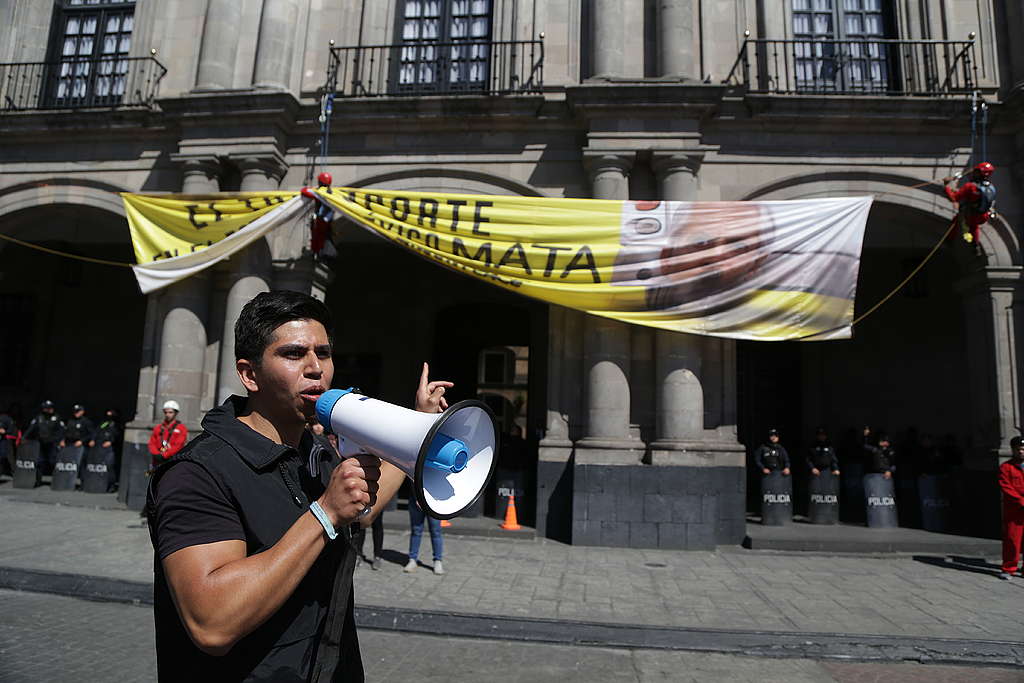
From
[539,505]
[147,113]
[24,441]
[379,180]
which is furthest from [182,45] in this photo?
[539,505]

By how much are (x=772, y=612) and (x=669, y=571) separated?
1829 mm

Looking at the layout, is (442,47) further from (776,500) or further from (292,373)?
(292,373)

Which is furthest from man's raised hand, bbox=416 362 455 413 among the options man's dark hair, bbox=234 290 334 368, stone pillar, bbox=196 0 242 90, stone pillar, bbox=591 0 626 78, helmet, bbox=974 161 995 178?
stone pillar, bbox=196 0 242 90

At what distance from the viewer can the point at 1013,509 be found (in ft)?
25.6

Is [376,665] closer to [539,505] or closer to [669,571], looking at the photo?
[669,571]

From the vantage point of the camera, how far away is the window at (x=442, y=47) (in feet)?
37.9

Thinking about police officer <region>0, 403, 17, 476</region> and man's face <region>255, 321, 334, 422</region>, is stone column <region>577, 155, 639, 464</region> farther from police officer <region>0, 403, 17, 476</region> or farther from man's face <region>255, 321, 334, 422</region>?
police officer <region>0, 403, 17, 476</region>

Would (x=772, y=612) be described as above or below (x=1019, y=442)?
below

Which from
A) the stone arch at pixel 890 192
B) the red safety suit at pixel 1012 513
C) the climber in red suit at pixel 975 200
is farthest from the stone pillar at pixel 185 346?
the climber in red suit at pixel 975 200

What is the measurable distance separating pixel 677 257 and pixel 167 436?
320 inches

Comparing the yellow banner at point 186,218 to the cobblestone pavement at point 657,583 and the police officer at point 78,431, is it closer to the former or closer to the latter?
the cobblestone pavement at point 657,583

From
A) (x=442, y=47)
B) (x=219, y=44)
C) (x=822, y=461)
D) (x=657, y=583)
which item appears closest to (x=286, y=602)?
(x=657, y=583)

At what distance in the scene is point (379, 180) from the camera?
36.3 feet

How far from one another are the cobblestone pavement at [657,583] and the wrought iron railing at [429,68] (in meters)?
8.00
